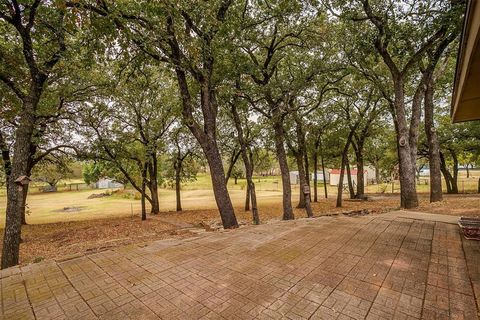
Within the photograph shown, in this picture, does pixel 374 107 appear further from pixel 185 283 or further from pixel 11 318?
pixel 11 318

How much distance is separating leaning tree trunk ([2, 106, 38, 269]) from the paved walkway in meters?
2.86

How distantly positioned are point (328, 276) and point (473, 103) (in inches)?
201

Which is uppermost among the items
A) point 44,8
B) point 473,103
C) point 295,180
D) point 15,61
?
point 44,8

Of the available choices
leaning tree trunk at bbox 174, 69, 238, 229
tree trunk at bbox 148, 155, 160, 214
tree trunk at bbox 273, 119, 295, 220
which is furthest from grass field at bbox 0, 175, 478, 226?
leaning tree trunk at bbox 174, 69, 238, 229

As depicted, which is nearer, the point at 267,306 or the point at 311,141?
the point at 267,306

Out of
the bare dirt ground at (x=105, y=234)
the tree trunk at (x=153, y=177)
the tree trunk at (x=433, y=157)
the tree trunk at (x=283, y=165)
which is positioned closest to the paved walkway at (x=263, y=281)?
the bare dirt ground at (x=105, y=234)

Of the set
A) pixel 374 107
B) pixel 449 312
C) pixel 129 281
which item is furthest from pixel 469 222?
pixel 374 107

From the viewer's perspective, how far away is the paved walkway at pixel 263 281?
2.62m

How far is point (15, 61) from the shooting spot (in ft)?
22.1

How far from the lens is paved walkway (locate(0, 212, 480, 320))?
2621mm

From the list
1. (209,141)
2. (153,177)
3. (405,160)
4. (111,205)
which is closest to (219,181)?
(209,141)

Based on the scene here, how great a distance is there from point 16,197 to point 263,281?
6775 millimetres

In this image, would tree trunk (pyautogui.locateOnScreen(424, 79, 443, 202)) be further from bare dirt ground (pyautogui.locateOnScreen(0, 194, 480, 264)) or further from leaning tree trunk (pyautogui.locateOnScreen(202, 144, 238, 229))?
leaning tree trunk (pyautogui.locateOnScreen(202, 144, 238, 229))

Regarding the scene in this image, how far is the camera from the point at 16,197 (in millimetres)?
6125
